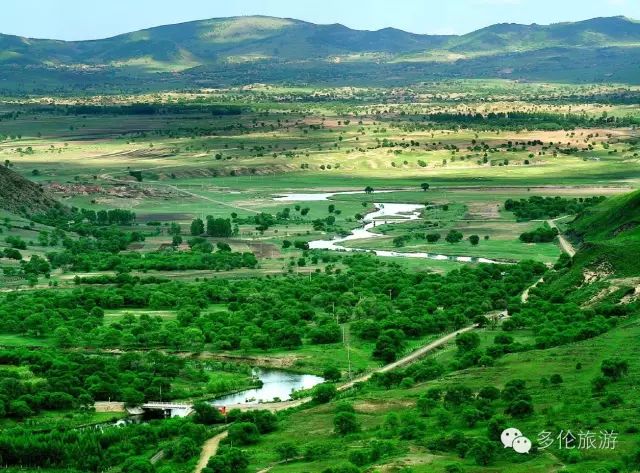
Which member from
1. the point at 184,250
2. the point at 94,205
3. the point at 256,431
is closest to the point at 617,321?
the point at 256,431

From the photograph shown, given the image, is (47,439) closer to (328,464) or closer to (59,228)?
(328,464)

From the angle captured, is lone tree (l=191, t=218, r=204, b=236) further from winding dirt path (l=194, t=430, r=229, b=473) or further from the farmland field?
winding dirt path (l=194, t=430, r=229, b=473)

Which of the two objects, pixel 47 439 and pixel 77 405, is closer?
pixel 47 439

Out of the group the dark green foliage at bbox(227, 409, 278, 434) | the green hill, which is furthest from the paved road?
the green hill

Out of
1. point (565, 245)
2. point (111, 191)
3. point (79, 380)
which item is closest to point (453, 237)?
point (565, 245)

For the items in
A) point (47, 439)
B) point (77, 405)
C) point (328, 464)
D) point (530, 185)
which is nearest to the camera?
point (328, 464)

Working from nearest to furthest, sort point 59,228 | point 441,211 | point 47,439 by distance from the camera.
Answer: point 47,439 < point 59,228 < point 441,211
